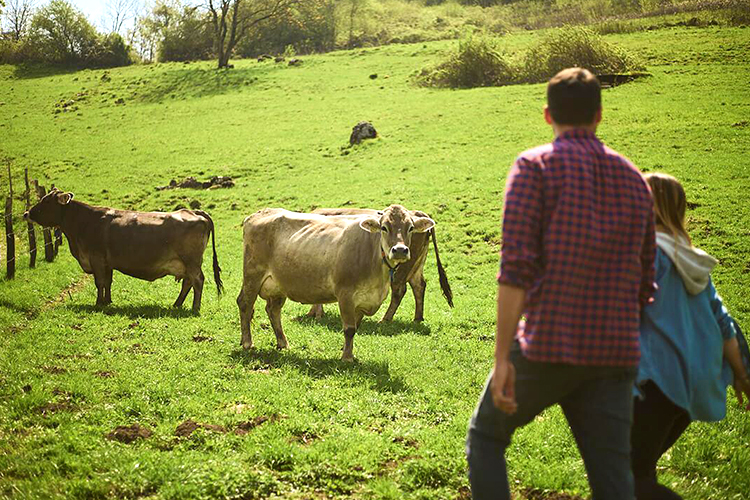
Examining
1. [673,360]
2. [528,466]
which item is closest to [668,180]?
[673,360]

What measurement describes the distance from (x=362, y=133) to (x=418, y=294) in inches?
749

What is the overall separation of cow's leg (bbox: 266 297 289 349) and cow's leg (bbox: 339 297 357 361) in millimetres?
1225

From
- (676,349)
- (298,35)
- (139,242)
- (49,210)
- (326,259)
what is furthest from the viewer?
(298,35)

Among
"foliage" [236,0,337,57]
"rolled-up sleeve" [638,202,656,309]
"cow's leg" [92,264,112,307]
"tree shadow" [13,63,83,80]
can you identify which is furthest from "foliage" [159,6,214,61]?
"rolled-up sleeve" [638,202,656,309]

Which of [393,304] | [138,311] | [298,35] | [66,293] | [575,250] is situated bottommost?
[66,293]

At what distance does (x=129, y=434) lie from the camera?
6.27 m

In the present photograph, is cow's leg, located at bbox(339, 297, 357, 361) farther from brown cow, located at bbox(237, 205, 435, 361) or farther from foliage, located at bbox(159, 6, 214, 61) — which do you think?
foliage, located at bbox(159, 6, 214, 61)

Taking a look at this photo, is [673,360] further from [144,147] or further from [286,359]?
[144,147]

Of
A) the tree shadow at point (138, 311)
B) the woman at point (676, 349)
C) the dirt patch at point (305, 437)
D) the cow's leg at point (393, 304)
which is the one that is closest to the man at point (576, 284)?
the woman at point (676, 349)

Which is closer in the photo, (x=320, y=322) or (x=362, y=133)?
(x=320, y=322)

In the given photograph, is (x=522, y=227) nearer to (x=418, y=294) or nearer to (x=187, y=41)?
(x=418, y=294)

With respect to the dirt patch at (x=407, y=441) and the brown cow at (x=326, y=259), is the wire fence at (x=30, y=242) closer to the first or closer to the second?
the brown cow at (x=326, y=259)

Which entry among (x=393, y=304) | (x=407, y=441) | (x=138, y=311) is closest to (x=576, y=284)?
(x=407, y=441)

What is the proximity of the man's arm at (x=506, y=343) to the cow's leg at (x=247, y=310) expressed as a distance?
7212mm
